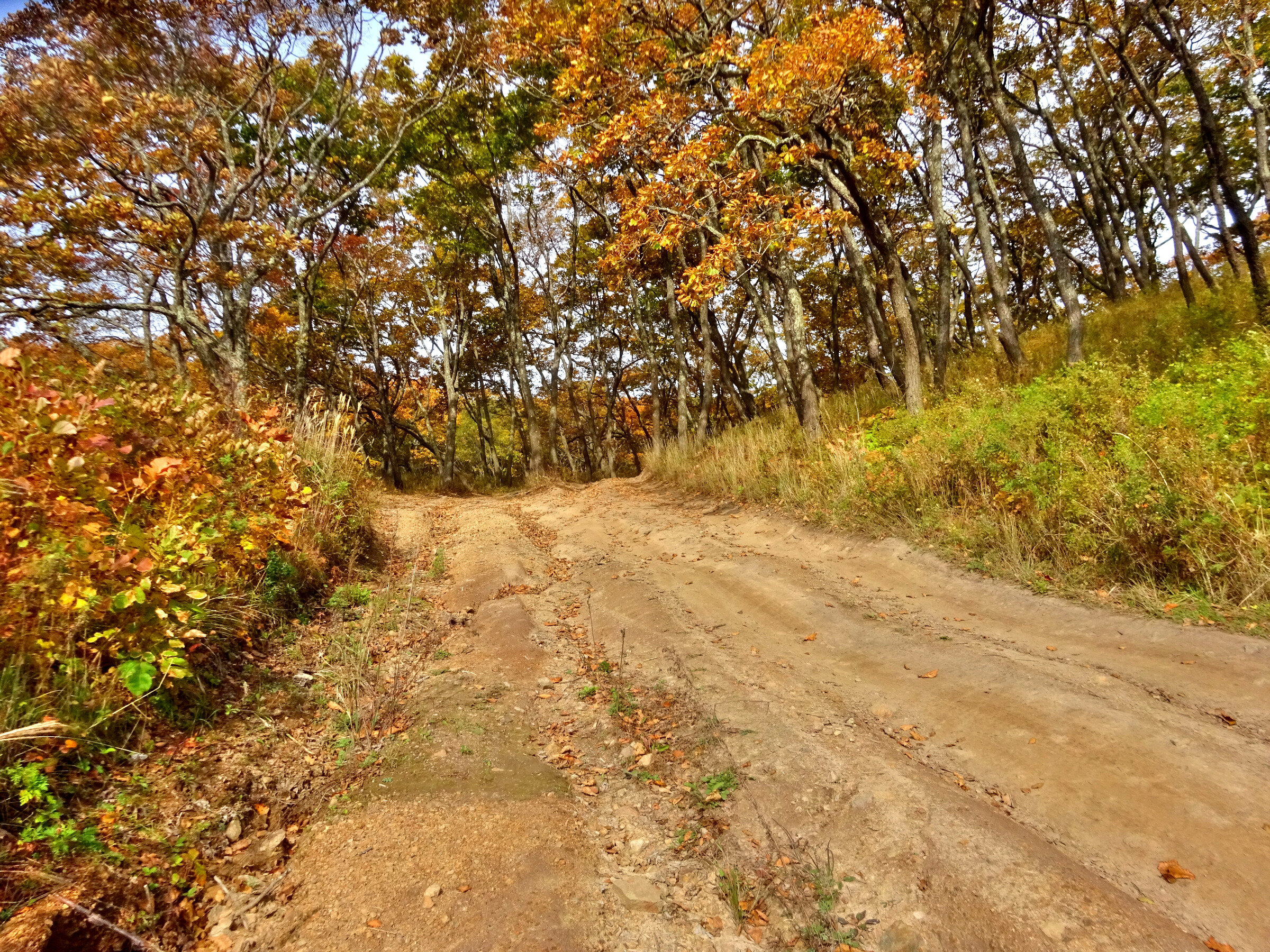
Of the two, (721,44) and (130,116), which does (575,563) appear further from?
(130,116)

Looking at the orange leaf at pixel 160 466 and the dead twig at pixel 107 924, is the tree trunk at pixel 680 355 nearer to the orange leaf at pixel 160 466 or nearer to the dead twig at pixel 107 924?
A: the orange leaf at pixel 160 466

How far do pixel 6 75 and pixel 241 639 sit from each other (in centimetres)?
954

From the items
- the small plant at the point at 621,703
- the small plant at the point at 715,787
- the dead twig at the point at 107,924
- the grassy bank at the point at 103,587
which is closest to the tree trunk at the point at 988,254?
the small plant at the point at 621,703

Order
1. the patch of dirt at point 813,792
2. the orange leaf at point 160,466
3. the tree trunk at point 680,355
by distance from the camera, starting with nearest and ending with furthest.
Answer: the patch of dirt at point 813,792 < the orange leaf at point 160,466 < the tree trunk at point 680,355

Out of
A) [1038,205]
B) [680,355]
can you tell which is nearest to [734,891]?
[1038,205]

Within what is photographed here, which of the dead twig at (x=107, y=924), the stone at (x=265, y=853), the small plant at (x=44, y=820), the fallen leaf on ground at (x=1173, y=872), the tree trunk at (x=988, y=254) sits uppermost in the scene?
the tree trunk at (x=988, y=254)

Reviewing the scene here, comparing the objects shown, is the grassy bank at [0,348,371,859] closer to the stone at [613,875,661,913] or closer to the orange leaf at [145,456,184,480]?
the orange leaf at [145,456,184,480]

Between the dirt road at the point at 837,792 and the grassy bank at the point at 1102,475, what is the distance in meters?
0.51

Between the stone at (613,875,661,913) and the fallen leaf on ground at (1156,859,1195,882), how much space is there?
6.12 ft

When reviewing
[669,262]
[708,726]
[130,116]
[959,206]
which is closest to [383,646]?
[708,726]

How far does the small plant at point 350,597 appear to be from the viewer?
494cm

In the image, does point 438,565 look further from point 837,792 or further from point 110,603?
point 837,792

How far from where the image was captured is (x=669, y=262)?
694 inches

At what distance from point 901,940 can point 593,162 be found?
1204cm
